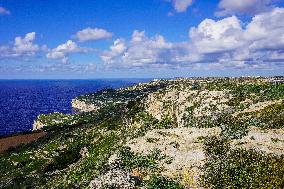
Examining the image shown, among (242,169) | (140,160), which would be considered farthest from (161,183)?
(242,169)

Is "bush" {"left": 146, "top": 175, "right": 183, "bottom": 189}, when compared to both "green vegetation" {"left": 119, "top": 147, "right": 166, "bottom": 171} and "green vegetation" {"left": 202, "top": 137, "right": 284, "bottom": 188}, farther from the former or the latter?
"green vegetation" {"left": 119, "top": 147, "right": 166, "bottom": 171}

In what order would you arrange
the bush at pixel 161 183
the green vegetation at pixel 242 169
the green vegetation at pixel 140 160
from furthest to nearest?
the green vegetation at pixel 140 160 < the bush at pixel 161 183 < the green vegetation at pixel 242 169

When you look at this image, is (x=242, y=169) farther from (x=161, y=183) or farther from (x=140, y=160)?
(x=140, y=160)

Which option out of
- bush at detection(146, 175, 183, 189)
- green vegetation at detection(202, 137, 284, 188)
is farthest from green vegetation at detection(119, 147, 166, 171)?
green vegetation at detection(202, 137, 284, 188)

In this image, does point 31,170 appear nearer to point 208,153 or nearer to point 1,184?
point 1,184

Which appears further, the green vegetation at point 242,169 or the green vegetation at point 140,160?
the green vegetation at point 140,160

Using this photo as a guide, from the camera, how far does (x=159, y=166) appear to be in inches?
1236

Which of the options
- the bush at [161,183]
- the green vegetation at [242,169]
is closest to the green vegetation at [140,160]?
the bush at [161,183]

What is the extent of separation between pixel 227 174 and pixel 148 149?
32.2 ft

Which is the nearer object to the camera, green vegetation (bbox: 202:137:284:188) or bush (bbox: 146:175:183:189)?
green vegetation (bbox: 202:137:284:188)

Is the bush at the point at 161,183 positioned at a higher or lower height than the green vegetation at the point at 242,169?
lower

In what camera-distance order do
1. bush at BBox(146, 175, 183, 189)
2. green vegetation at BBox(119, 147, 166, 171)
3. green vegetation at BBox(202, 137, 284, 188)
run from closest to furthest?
1. green vegetation at BBox(202, 137, 284, 188)
2. bush at BBox(146, 175, 183, 189)
3. green vegetation at BBox(119, 147, 166, 171)

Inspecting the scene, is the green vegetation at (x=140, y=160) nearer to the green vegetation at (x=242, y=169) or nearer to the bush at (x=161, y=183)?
the bush at (x=161, y=183)

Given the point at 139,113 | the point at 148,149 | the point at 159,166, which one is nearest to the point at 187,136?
the point at 148,149
